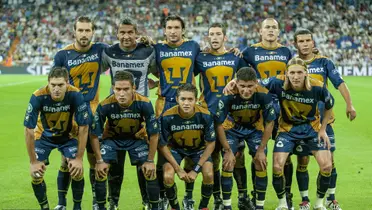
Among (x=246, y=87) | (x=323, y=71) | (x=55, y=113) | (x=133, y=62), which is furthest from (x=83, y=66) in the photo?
(x=323, y=71)

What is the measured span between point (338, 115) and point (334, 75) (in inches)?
377

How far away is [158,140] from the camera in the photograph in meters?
7.61

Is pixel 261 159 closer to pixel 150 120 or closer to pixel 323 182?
pixel 323 182

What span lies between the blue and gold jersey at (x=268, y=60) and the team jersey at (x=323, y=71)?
1.33 ft

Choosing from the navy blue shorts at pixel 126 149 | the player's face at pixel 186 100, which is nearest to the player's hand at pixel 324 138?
the player's face at pixel 186 100

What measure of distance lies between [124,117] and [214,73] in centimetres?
160

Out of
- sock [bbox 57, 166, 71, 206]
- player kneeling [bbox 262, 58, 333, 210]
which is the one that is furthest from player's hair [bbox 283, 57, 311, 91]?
sock [bbox 57, 166, 71, 206]

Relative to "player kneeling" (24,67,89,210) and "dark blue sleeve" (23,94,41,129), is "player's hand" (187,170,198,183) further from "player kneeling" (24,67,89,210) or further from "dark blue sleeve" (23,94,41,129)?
"dark blue sleeve" (23,94,41,129)

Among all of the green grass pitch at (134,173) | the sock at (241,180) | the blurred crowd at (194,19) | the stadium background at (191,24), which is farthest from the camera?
the blurred crowd at (194,19)

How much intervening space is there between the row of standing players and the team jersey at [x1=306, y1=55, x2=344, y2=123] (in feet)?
0.05

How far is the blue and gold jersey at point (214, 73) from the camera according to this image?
8.51 metres

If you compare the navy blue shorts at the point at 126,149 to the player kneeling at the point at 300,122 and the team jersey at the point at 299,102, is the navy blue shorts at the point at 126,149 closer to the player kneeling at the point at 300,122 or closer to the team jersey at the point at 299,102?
the player kneeling at the point at 300,122

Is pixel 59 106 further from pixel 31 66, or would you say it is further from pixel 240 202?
pixel 31 66

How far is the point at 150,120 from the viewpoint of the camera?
7.46 meters
